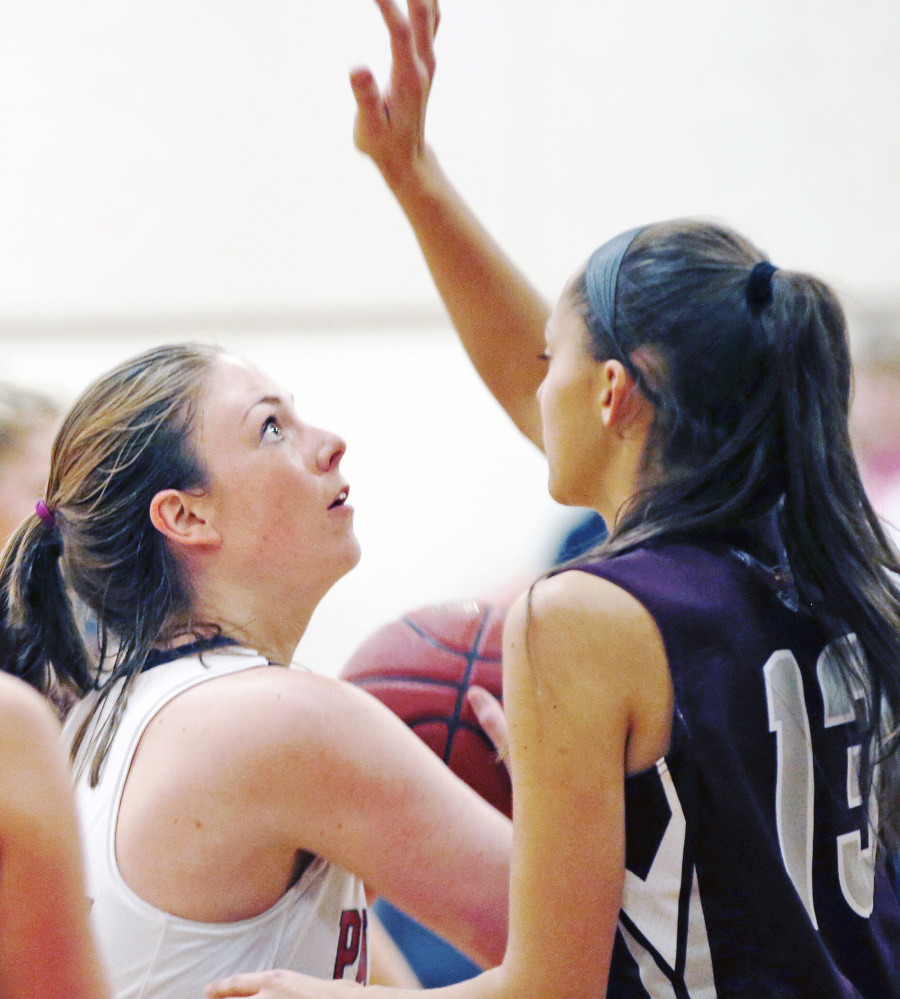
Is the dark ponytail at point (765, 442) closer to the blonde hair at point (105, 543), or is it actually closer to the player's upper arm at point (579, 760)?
the player's upper arm at point (579, 760)

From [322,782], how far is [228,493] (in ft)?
1.29

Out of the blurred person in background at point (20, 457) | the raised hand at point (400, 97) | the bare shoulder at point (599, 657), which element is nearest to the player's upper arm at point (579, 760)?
the bare shoulder at point (599, 657)

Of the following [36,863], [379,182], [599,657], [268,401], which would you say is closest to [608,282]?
[599,657]

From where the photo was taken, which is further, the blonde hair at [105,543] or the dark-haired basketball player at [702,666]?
the blonde hair at [105,543]

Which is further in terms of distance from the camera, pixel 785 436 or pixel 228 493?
pixel 228 493

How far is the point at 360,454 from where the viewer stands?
4406 mm

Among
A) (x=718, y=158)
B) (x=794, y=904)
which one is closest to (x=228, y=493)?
(x=794, y=904)

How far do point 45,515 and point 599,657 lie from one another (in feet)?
2.53

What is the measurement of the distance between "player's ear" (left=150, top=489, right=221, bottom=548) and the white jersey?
17 centimetres

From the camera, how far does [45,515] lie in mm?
1381

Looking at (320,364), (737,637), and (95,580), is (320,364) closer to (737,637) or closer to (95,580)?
(95,580)

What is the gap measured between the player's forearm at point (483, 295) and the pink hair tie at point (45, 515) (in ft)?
2.06

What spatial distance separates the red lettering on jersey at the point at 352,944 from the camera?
1.19 metres

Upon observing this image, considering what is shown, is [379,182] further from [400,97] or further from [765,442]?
[765,442]
